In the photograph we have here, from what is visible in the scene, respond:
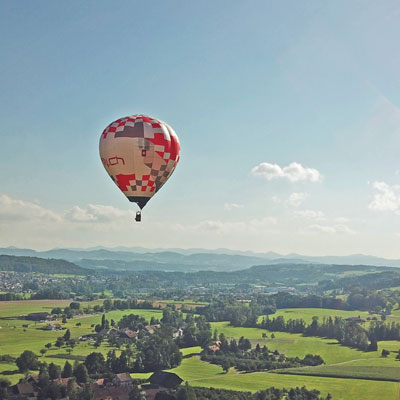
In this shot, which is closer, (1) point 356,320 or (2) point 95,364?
(2) point 95,364

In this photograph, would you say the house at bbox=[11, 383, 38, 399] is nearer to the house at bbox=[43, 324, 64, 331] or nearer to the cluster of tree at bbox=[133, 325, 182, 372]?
the cluster of tree at bbox=[133, 325, 182, 372]

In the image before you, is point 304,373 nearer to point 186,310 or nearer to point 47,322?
point 47,322

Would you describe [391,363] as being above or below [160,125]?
below

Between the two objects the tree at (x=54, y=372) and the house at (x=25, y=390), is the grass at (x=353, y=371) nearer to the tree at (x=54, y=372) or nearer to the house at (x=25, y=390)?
the tree at (x=54, y=372)

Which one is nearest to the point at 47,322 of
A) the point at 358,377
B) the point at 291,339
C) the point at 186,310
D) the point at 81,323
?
the point at 81,323

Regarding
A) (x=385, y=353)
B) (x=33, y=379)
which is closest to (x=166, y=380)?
(x=33, y=379)

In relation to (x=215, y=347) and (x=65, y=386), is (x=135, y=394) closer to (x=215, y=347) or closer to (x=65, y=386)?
(x=65, y=386)
